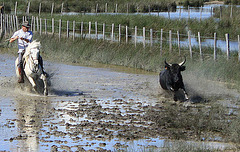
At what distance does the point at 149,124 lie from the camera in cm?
995

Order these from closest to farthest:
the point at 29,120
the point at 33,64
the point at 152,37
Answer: the point at 29,120 → the point at 33,64 → the point at 152,37

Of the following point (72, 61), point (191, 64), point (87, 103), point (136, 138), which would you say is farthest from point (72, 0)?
point (136, 138)

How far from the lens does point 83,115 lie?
10.9m

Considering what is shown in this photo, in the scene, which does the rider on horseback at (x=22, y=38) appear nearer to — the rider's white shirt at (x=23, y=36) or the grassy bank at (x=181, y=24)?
the rider's white shirt at (x=23, y=36)

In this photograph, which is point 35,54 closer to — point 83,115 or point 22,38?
point 22,38

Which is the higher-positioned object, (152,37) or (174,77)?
(174,77)

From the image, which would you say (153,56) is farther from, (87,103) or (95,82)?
(87,103)

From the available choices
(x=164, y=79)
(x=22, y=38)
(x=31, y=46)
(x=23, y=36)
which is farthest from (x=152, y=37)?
(x=31, y=46)

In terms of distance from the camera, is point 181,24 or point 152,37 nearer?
point 152,37

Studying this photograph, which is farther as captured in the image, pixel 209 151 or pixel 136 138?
pixel 136 138

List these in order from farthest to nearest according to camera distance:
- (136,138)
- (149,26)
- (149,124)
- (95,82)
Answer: (149,26), (95,82), (149,124), (136,138)

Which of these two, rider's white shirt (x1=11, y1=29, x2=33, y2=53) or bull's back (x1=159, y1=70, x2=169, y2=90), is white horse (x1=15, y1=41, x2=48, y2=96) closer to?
rider's white shirt (x1=11, y1=29, x2=33, y2=53)

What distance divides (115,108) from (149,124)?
192 centimetres

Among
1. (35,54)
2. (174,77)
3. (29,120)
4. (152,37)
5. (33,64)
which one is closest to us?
(29,120)
